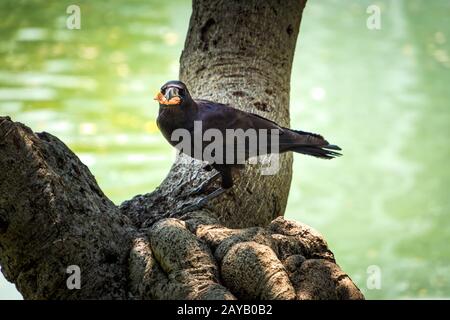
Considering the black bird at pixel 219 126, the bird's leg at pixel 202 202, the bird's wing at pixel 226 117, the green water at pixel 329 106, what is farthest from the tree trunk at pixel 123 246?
the green water at pixel 329 106

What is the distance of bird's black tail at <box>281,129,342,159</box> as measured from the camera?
3578mm

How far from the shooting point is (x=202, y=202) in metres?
3.38

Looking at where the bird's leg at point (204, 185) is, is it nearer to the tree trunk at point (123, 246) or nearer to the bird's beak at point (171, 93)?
the tree trunk at point (123, 246)

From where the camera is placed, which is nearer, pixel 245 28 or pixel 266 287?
pixel 266 287

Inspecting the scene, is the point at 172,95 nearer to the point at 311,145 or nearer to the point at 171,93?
the point at 171,93

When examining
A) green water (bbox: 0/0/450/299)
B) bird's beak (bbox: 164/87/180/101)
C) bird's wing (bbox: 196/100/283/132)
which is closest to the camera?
bird's beak (bbox: 164/87/180/101)

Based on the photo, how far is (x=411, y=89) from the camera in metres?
10.6

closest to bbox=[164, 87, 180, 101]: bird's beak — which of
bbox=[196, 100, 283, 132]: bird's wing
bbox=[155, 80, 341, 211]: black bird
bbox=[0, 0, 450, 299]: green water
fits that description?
bbox=[155, 80, 341, 211]: black bird

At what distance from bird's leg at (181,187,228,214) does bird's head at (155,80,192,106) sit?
46 cm

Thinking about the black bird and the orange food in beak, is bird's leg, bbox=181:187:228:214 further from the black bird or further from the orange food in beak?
the orange food in beak

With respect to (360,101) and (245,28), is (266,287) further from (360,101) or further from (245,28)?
(360,101)
